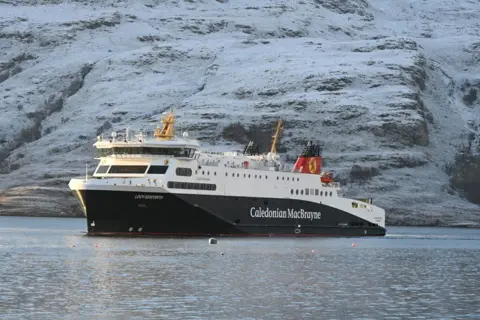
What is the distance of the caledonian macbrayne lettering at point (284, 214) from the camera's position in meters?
123

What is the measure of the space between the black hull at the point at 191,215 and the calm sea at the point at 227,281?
6.20m

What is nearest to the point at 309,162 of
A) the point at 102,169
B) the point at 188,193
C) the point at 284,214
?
the point at 284,214

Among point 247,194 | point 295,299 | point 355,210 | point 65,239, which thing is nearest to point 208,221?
point 247,194

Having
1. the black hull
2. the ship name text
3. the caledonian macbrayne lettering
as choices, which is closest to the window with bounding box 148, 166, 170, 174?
the black hull

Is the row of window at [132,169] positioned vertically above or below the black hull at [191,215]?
above

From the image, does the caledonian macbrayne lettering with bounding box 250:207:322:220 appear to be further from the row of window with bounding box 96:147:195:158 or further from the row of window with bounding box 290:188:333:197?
the row of window with bounding box 96:147:195:158

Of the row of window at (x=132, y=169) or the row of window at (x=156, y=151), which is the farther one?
the row of window at (x=156, y=151)

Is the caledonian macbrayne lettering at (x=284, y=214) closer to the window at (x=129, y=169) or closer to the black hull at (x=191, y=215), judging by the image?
the black hull at (x=191, y=215)

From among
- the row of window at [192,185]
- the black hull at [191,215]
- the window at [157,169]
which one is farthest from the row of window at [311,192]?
the window at [157,169]

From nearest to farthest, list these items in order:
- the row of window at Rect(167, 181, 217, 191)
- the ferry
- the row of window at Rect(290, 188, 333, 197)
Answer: the ferry < the row of window at Rect(167, 181, 217, 191) < the row of window at Rect(290, 188, 333, 197)

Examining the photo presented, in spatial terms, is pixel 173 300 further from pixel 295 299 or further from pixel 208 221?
pixel 208 221

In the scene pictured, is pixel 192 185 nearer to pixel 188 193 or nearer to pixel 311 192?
pixel 188 193

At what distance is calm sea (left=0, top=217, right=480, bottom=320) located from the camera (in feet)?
185

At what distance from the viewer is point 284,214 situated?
127m
